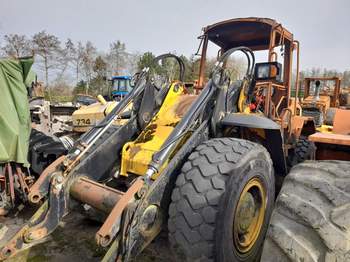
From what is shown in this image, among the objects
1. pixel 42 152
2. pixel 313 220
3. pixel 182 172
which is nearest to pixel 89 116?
pixel 42 152

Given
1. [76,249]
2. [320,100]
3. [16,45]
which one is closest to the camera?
[76,249]

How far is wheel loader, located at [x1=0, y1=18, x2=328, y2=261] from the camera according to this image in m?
2.23

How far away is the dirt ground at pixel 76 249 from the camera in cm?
311

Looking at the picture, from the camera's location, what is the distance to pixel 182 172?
239cm

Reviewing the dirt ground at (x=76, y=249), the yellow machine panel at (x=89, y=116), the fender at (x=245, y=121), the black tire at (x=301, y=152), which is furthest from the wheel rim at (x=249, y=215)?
the yellow machine panel at (x=89, y=116)

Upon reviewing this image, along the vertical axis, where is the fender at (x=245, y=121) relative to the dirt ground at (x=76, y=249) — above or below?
above

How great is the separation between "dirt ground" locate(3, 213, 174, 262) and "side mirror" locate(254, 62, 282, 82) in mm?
2361

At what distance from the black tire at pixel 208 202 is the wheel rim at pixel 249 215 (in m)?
0.12

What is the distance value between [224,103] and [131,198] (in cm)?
145

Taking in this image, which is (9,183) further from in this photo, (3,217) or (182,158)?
(182,158)

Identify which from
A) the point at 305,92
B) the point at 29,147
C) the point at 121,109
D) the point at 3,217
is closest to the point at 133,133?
the point at 121,109

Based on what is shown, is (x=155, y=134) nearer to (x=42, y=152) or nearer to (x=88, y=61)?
(x=42, y=152)

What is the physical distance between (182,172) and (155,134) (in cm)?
103

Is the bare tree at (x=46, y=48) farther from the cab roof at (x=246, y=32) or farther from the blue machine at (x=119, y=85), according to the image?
the cab roof at (x=246, y=32)
